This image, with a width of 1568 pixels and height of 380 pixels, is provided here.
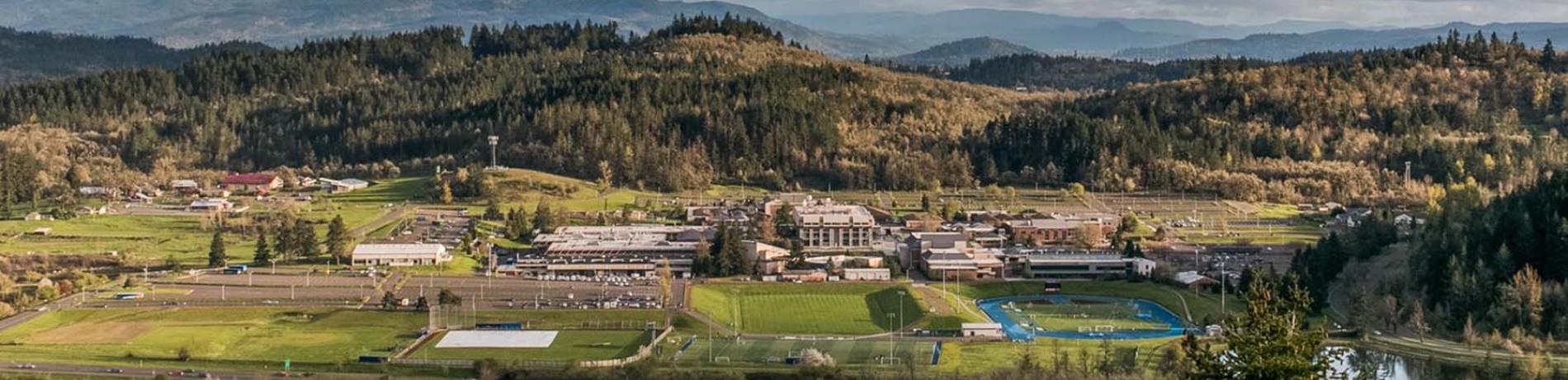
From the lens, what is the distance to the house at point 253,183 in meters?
75.9

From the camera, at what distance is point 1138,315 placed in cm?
4559

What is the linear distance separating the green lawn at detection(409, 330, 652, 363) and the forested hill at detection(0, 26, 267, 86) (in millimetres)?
118854

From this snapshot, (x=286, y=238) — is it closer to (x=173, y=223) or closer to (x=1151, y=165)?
(x=173, y=223)

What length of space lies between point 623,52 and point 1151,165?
4412 cm

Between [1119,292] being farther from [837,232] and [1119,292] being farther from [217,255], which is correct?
[217,255]

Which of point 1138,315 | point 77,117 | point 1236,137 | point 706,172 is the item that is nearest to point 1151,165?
point 1236,137

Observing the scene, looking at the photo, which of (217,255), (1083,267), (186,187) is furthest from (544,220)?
(186,187)

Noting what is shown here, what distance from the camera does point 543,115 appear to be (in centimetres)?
8494

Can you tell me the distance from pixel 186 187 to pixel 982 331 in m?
47.8

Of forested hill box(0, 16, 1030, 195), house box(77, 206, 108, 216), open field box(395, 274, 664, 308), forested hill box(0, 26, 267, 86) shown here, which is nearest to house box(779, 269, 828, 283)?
open field box(395, 274, 664, 308)

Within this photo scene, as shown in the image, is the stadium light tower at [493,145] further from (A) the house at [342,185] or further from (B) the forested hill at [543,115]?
(A) the house at [342,185]

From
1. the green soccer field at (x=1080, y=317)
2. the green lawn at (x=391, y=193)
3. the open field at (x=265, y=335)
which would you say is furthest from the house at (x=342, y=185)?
the green soccer field at (x=1080, y=317)

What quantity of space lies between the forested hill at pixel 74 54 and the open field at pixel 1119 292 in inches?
4549

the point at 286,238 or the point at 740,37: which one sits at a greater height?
the point at 740,37
